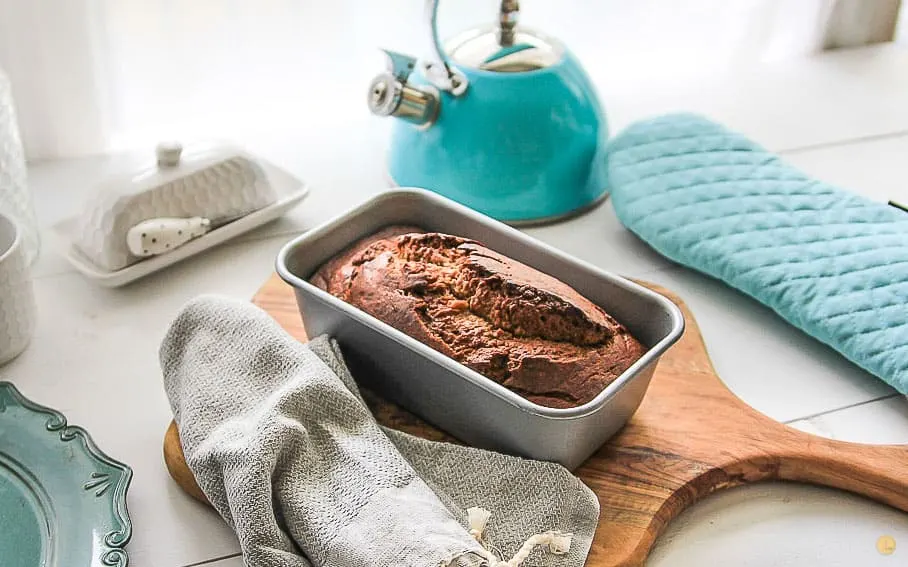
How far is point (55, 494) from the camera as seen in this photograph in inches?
29.1

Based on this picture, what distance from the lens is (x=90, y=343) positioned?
0.92 meters

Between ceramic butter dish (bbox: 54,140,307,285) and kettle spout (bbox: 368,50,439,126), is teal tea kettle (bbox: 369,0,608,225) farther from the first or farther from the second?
ceramic butter dish (bbox: 54,140,307,285)

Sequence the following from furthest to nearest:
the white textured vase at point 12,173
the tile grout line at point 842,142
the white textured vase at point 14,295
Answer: the tile grout line at point 842,142, the white textured vase at point 12,173, the white textured vase at point 14,295

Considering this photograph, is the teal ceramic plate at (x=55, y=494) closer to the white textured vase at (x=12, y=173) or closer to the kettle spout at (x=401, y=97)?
the white textured vase at (x=12, y=173)

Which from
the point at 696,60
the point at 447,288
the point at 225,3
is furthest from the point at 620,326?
the point at 696,60

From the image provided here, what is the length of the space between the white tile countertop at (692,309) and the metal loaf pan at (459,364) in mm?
119

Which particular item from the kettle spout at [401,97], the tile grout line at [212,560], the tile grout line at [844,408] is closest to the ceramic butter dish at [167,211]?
the kettle spout at [401,97]

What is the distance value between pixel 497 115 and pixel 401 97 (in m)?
0.10

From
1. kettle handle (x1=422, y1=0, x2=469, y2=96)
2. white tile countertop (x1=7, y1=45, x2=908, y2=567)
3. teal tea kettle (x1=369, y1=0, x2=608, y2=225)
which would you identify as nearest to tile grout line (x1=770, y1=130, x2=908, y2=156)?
white tile countertop (x1=7, y1=45, x2=908, y2=567)

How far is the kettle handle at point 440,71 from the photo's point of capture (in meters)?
0.99

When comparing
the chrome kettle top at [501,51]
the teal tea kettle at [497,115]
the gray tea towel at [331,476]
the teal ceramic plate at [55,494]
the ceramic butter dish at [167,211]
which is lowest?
the teal ceramic plate at [55,494]

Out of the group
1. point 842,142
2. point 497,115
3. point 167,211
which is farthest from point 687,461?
point 842,142

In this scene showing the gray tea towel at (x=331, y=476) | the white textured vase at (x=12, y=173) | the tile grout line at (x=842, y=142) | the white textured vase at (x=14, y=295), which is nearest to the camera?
the gray tea towel at (x=331, y=476)

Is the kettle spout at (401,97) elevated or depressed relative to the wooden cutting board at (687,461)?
elevated
